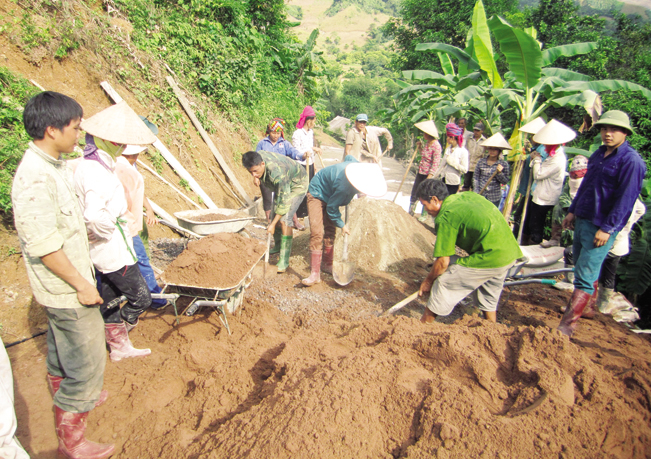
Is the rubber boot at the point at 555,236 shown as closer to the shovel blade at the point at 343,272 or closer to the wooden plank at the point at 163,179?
the shovel blade at the point at 343,272

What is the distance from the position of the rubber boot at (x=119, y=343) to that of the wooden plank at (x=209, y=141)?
4.46m

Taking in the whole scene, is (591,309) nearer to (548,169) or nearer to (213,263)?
(548,169)

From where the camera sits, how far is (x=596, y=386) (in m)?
2.01

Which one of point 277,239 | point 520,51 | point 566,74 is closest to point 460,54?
point 566,74

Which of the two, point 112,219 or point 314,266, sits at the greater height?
point 112,219

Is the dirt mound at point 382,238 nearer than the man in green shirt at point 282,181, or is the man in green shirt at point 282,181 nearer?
the man in green shirt at point 282,181

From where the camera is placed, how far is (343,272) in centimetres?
468

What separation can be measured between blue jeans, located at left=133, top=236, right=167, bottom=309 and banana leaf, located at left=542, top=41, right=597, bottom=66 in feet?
25.8

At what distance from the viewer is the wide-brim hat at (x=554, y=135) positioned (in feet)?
15.1

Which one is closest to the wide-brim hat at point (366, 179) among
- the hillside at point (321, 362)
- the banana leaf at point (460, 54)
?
the hillside at point (321, 362)

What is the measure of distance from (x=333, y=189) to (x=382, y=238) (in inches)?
66.7

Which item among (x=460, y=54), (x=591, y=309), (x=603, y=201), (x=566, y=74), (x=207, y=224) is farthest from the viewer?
(x=460, y=54)

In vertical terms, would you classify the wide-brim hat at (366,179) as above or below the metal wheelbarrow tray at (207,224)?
above

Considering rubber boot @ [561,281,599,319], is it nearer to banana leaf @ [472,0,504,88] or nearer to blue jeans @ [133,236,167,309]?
blue jeans @ [133,236,167,309]
